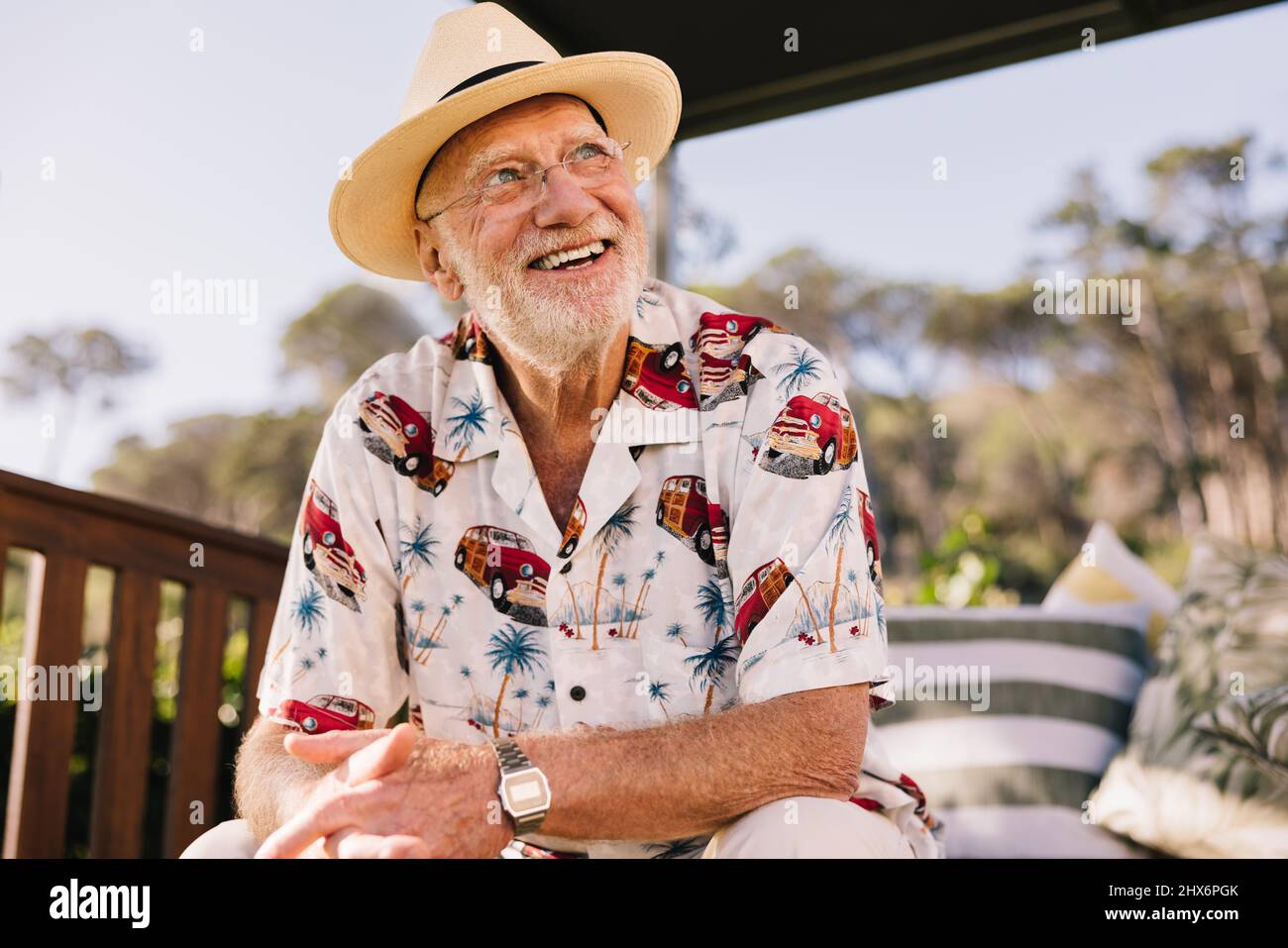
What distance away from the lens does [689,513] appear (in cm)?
193

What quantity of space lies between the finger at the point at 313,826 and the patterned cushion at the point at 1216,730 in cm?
172

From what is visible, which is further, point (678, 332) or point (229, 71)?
point (229, 71)

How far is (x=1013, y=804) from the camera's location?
262 cm

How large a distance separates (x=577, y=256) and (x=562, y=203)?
0.09 metres

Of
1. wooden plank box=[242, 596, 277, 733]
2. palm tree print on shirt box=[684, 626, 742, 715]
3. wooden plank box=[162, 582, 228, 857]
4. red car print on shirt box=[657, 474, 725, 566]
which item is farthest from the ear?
wooden plank box=[242, 596, 277, 733]

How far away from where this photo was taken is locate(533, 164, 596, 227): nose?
1.99 metres

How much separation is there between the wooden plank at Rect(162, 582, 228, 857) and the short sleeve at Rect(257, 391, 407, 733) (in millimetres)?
873

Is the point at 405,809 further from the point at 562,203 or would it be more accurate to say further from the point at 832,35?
the point at 832,35

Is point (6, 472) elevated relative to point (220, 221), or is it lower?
lower

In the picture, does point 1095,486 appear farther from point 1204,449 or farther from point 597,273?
point 597,273

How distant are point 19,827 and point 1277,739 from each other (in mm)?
2483

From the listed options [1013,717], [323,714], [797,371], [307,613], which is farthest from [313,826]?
[1013,717]

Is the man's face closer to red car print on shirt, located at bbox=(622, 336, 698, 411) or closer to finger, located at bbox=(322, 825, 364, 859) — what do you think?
red car print on shirt, located at bbox=(622, 336, 698, 411)
